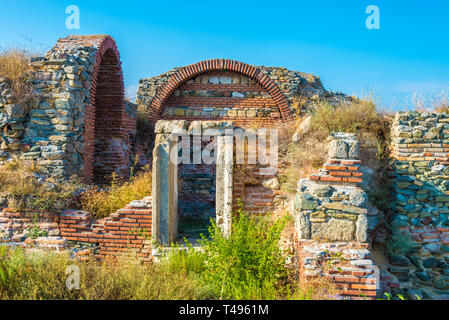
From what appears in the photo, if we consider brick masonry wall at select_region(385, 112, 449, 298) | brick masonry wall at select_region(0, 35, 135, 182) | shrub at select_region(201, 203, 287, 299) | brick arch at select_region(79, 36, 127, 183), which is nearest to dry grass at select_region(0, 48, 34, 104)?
brick masonry wall at select_region(0, 35, 135, 182)

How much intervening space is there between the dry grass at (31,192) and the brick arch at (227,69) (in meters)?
4.05

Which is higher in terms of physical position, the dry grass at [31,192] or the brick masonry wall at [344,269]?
the dry grass at [31,192]

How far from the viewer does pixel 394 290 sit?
5.16 meters

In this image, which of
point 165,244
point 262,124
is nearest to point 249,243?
point 165,244

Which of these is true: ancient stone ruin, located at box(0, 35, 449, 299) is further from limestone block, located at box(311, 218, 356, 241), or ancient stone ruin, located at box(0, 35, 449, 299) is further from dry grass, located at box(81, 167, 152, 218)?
dry grass, located at box(81, 167, 152, 218)

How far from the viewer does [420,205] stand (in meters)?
5.45

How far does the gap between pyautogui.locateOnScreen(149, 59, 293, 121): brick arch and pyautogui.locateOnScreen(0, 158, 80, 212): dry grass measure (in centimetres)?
405

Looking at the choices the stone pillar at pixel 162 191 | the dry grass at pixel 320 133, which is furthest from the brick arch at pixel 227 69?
the stone pillar at pixel 162 191

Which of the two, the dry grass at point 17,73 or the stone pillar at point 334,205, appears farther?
the dry grass at point 17,73

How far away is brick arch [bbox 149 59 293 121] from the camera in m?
9.17

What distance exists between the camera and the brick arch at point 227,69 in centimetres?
917

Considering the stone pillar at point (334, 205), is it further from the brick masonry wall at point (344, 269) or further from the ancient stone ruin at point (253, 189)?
the brick masonry wall at point (344, 269)
